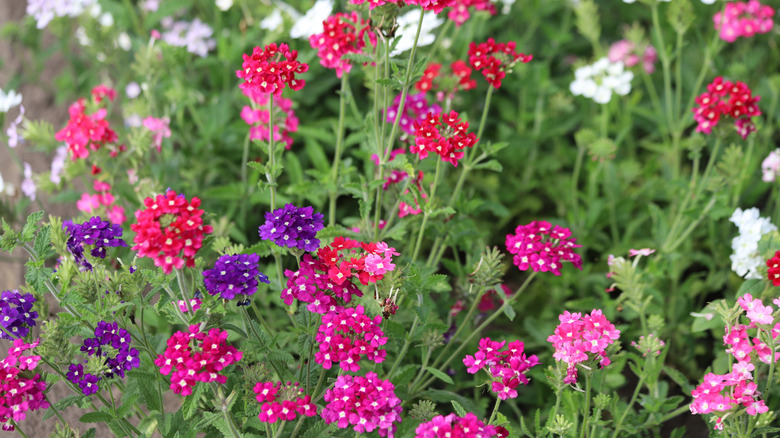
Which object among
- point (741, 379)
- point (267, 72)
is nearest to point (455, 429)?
point (741, 379)

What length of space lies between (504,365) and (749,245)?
5.13ft

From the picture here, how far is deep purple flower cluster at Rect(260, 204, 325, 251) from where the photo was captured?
2.34m

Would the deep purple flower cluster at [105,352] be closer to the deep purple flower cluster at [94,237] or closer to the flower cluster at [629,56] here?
the deep purple flower cluster at [94,237]

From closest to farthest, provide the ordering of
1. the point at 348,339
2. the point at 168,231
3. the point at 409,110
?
the point at 168,231
the point at 348,339
the point at 409,110

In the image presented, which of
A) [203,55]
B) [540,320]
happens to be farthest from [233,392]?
[203,55]

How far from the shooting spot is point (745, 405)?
2.37 m

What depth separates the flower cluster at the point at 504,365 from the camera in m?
2.39

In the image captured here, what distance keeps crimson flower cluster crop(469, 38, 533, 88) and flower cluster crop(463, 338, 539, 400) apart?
1209 mm

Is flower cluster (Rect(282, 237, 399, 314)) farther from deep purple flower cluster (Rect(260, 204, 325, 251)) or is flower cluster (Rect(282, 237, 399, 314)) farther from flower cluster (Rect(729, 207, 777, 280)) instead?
flower cluster (Rect(729, 207, 777, 280))

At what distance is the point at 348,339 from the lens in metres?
2.32

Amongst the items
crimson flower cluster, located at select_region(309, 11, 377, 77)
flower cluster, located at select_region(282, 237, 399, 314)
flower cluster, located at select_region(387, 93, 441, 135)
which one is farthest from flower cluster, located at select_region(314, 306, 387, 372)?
flower cluster, located at select_region(387, 93, 441, 135)

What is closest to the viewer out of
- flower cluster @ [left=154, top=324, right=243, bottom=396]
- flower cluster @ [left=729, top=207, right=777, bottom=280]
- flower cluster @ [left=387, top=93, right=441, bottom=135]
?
flower cluster @ [left=154, top=324, right=243, bottom=396]

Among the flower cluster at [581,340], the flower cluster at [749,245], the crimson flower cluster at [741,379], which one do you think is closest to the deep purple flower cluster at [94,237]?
the flower cluster at [581,340]

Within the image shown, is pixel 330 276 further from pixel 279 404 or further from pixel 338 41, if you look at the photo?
pixel 338 41
